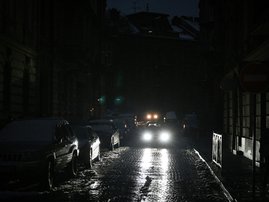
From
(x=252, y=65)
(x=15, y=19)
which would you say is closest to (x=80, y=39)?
(x=15, y=19)

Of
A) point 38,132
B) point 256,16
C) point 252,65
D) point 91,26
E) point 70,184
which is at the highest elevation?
point 91,26

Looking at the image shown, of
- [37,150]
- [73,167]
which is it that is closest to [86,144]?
[73,167]

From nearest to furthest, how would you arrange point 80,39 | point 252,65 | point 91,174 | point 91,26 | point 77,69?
point 252,65
point 91,174
point 77,69
point 80,39
point 91,26

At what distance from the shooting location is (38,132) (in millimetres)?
15156

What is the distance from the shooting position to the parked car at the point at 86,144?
19.2 meters

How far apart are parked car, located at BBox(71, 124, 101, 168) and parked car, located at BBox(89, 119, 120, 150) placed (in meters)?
7.58

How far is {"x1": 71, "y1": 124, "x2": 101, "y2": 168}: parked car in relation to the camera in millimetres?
19250

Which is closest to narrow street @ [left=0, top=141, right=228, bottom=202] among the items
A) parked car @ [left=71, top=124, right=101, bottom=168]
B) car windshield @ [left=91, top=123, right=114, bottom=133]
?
parked car @ [left=71, top=124, right=101, bottom=168]

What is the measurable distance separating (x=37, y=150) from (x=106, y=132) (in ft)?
55.4

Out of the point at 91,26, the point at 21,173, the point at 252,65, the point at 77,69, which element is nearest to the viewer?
the point at 252,65

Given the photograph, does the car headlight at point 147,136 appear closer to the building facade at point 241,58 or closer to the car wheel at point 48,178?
the building facade at point 241,58

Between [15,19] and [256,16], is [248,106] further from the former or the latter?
[15,19]

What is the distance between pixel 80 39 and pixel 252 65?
2988 cm

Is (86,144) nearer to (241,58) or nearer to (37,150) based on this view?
(37,150)
